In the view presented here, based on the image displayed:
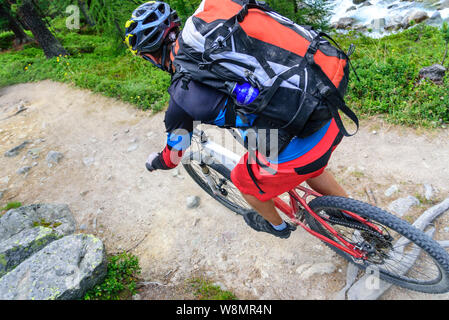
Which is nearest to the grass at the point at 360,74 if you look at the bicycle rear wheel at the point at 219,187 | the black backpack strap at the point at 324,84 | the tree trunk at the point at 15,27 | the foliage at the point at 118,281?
the tree trunk at the point at 15,27

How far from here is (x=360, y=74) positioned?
598 cm

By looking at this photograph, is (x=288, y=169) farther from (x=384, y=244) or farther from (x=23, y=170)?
(x=23, y=170)

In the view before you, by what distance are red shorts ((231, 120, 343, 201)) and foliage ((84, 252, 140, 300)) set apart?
207cm

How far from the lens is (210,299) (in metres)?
3.24


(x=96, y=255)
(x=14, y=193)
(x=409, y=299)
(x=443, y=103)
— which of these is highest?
(x=443, y=103)

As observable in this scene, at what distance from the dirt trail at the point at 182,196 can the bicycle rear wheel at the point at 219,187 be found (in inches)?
8.7

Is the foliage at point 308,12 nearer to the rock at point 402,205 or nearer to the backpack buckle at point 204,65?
the rock at point 402,205

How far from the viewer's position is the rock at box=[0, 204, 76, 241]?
13.7 ft

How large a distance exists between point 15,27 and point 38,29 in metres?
7.45

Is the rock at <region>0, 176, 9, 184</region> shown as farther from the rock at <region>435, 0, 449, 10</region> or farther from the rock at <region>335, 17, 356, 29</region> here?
the rock at <region>435, 0, 449, 10</region>

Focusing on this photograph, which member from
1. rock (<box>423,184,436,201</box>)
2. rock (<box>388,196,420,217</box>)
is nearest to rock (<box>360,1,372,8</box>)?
rock (<box>423,184,436,201</box>)
